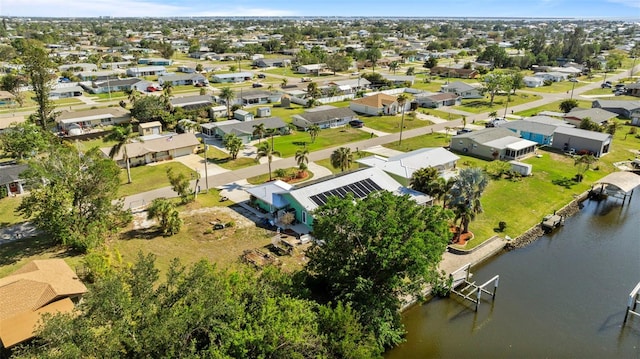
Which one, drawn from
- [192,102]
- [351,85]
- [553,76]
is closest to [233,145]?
[192,102]

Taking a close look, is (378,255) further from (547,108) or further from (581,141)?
(547,108)

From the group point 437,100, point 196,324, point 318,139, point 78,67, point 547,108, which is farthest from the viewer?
point 78,67

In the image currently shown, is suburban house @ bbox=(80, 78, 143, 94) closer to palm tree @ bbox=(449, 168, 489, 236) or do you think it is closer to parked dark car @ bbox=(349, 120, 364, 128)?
parked dark car @ bbox=(349, 120, 364, 128)

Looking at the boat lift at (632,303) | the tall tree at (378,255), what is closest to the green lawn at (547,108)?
the boat lift at (632,303)

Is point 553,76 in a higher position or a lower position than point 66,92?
higher

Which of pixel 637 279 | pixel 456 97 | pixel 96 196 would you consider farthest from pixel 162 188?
pixel 456 97

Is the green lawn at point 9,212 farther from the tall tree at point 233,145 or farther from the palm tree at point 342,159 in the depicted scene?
the palm tree at point 342,159
